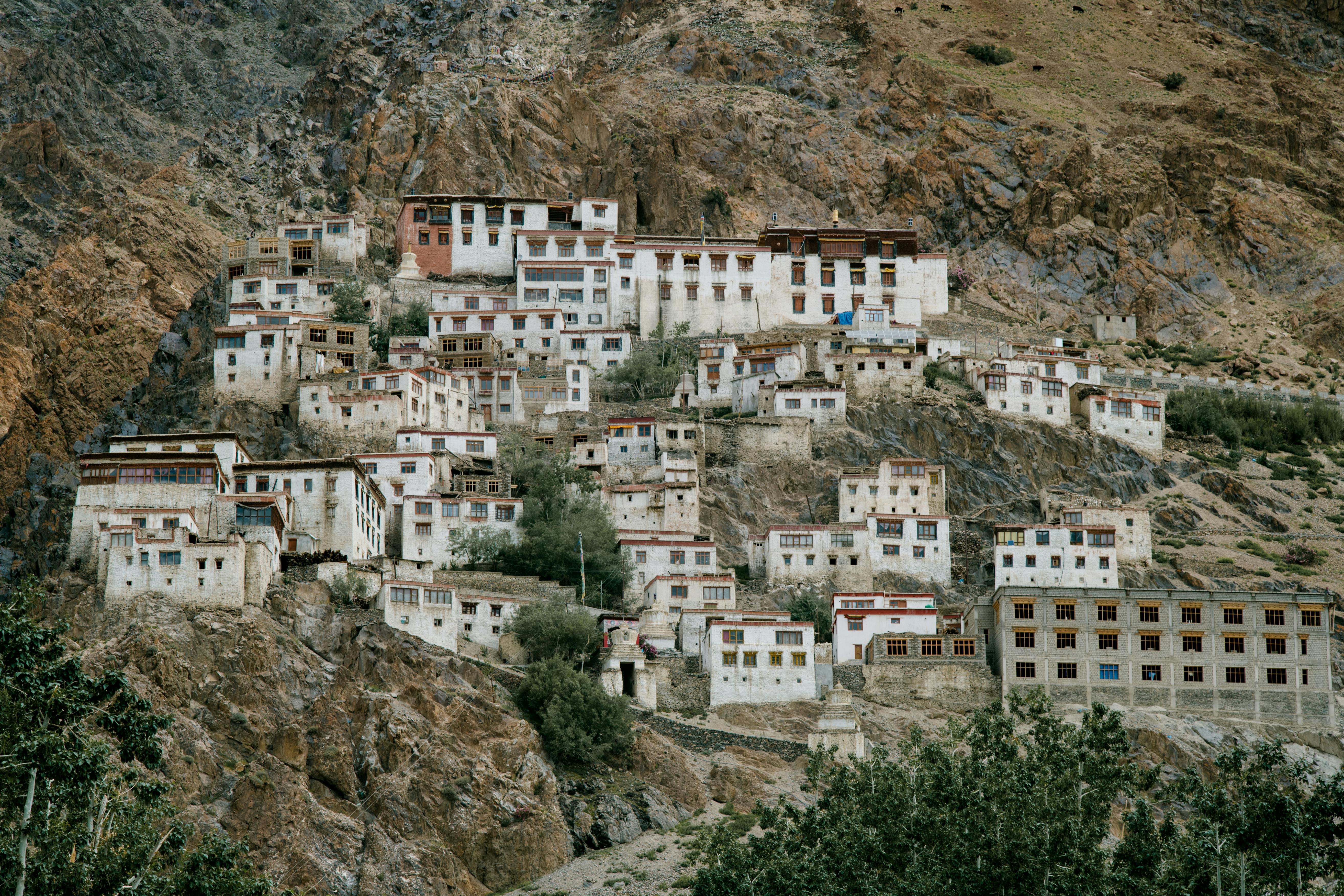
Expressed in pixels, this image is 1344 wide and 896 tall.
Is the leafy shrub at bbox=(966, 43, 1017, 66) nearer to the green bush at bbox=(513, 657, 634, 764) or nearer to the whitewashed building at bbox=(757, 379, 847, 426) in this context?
the whitewashed building at bbox=(757, 379, 847, 426)

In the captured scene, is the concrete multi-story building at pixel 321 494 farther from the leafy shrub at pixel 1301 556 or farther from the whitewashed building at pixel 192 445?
the leafy shrub at pixel 1301 556

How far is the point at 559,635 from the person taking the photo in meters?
70.2

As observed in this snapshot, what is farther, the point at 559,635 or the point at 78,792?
the point at 559,635

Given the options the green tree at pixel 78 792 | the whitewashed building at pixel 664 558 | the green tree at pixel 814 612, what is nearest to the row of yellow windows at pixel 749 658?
the green tree at pixel 814 612

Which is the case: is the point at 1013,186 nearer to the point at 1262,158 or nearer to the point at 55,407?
the point at 1262,158

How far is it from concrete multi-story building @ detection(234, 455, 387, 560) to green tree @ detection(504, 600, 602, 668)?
26.4 ft

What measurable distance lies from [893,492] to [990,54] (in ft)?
253

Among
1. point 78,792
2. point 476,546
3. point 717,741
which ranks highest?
point 476,546

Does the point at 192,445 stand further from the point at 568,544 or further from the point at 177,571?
the point at 568,544

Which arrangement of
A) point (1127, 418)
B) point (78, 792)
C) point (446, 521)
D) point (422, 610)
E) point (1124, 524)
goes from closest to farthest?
1. point (78, 792)
2. point (422, 610)
3. point (446, 521)
4. point (1124, 524)
5. point (1127, 418)

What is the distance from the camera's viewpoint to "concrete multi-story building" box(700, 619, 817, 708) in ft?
233

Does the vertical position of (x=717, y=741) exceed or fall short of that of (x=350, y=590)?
it falls short

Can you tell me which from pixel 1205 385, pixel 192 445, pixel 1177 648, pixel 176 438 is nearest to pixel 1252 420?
pixel 1205 385

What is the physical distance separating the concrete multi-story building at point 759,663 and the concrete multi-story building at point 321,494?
1546cm
